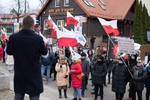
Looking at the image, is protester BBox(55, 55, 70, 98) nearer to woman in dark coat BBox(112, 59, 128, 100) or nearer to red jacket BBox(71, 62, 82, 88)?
red jacket BBox(71, 62, 82, 88)

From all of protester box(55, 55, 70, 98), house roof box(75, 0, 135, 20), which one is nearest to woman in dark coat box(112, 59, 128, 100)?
protester box(55, 55, 70, 98)

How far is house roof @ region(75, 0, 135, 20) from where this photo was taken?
92.8 ft

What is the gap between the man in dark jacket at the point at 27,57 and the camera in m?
3.56

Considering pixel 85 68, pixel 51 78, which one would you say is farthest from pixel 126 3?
pixel 85 68

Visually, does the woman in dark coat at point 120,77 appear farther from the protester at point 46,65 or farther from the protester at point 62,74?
the protester at point 46,65

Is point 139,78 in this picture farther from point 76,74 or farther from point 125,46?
point 76,74

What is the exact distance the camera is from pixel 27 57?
356cm

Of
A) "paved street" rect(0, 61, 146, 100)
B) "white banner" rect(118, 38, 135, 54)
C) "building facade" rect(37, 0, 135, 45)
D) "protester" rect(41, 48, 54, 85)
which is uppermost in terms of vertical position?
"building facade" rect(37, 0, 135, 45)

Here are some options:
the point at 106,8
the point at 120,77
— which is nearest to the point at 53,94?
the point at 120,77

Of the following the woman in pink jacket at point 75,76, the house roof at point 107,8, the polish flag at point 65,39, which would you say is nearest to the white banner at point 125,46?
the woman in pink jacket at point 75,76

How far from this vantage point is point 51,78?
486 inches

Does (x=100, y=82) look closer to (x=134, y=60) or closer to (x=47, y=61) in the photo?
(x=134, y=60)

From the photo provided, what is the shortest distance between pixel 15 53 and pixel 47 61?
7.35 metres

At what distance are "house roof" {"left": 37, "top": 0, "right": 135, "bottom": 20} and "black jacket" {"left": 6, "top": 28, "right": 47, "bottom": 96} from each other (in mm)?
23903
